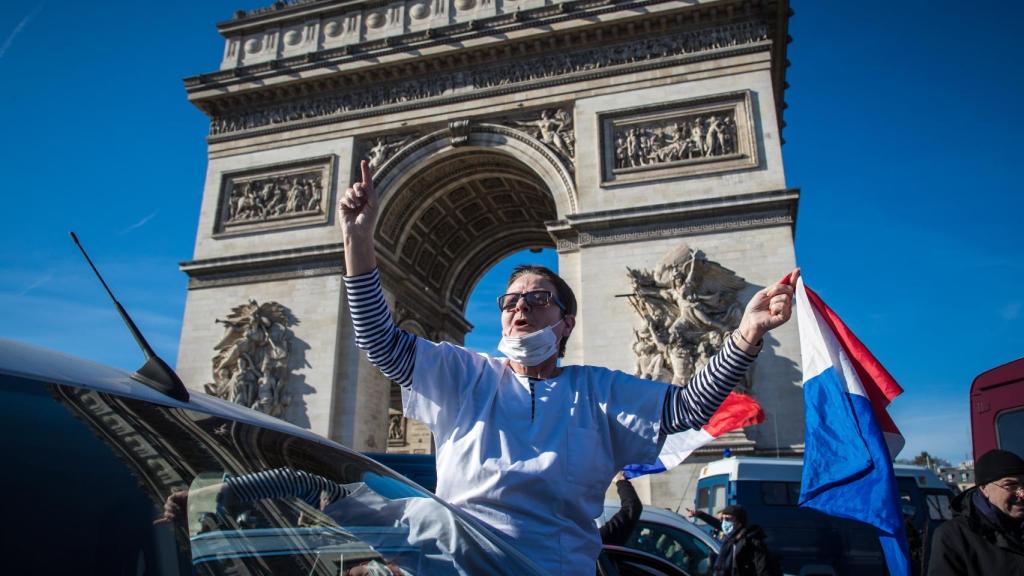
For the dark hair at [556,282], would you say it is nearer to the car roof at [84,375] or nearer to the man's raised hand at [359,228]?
the man's raised hand at [359,228]

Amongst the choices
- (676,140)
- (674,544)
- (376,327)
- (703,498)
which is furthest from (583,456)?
(676,140)

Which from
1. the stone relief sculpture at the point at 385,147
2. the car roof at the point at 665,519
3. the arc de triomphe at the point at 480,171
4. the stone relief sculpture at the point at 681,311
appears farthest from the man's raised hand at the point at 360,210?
the stone relief sculpture at the point at 385,147

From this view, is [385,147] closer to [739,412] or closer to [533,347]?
[739,412]

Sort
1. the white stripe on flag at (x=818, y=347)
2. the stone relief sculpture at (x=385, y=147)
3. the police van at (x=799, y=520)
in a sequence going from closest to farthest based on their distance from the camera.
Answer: the white stripe on flag at (x=818, y=347) < the police van at (x=799, y=520) < the stone relief sculpture at (x=385, y=147)

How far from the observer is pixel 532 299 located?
2143 millimetres

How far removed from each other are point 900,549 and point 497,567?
225 cm

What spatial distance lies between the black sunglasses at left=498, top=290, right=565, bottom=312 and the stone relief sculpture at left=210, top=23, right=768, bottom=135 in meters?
13.9

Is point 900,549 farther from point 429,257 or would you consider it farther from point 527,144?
point 429,257

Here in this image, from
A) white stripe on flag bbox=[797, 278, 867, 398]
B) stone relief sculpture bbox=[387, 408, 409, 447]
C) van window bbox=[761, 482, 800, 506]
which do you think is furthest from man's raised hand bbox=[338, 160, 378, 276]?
stone relief sculpture bbox=[387, 408, 409, 447]

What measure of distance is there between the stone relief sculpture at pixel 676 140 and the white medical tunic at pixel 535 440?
41.7 ft

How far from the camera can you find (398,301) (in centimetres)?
1686

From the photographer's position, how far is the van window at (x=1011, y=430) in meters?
4.84

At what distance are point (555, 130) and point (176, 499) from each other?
14.6 metres

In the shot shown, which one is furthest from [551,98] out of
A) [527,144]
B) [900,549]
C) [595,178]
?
[900,549]
